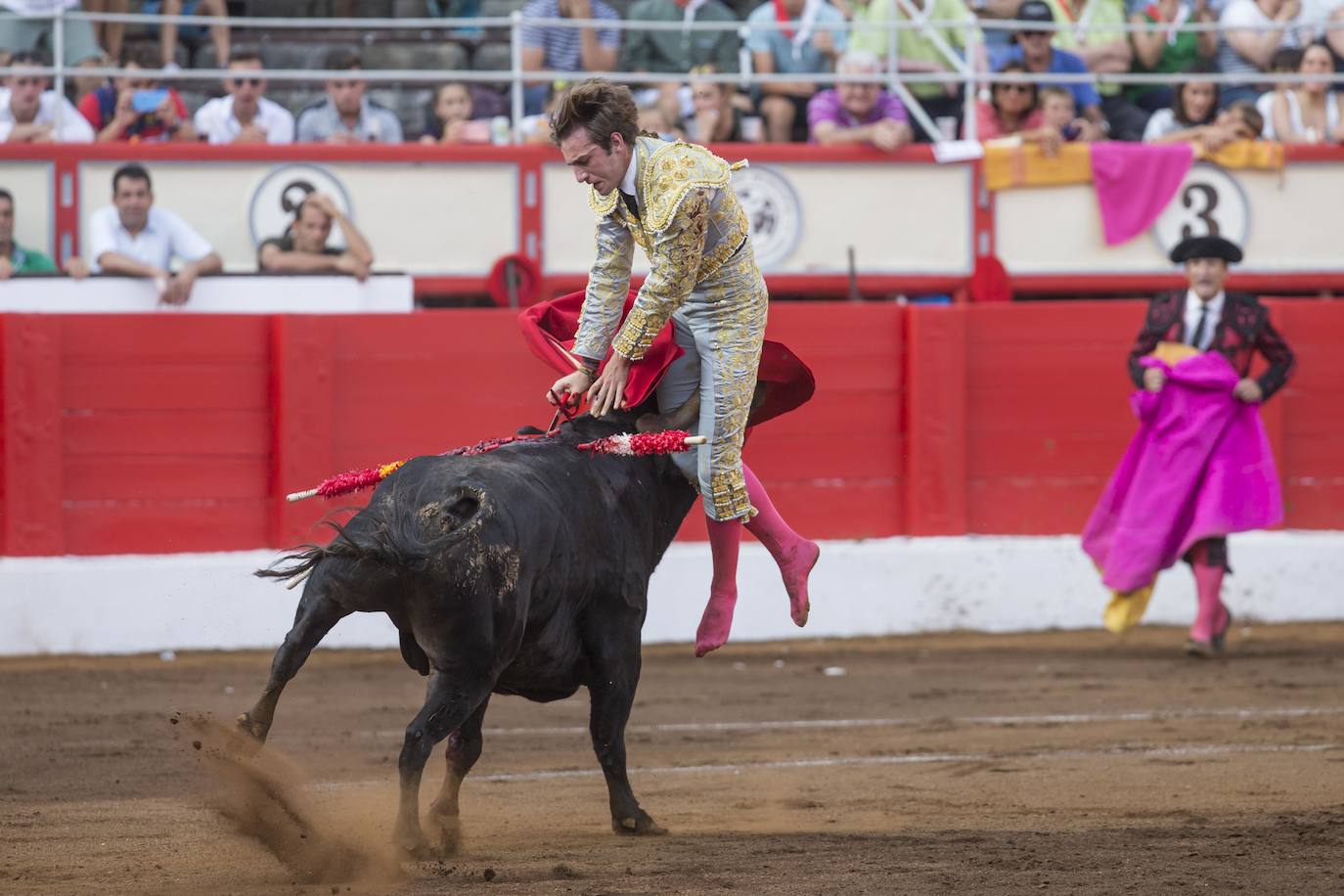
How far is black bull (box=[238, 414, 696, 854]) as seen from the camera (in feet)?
13.3

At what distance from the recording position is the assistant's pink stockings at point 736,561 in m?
5.18

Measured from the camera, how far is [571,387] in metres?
4.88

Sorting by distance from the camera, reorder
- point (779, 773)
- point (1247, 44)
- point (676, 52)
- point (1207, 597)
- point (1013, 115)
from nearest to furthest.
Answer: point (779, 773), point (1207, 597), point (676, 52), point (1013, 115), point (1247, 44)

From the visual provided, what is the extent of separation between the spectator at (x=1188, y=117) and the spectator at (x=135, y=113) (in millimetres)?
5643

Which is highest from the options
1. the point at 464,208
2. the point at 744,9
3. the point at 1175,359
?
the point at 744,9

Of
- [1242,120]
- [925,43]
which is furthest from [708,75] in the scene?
[1242,120]

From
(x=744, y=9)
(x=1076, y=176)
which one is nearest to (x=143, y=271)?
(x=744, y=9)

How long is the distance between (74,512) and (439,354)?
6.06 ft

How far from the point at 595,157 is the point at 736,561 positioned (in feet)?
4.16

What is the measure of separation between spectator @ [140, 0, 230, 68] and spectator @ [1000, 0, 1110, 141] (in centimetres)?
451

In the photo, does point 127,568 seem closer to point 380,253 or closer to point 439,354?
point 439,354

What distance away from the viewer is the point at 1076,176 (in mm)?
11203

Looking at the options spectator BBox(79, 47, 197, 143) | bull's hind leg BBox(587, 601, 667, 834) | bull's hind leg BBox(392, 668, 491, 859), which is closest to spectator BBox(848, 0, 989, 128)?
spectator BBox(79, 47, 197, 143)

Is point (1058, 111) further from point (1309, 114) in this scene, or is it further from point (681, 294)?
point (681, 294)
